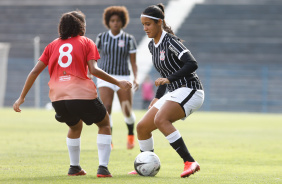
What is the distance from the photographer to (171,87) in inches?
262

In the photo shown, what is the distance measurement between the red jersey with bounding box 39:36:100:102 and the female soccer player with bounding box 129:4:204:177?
32.1 inches

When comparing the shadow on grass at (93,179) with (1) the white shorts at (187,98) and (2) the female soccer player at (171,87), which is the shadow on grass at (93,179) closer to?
(2) the female soccer player at (171,87)

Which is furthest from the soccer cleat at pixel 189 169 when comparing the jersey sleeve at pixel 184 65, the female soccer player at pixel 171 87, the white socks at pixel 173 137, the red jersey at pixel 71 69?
the red jersey at pixel 71 69

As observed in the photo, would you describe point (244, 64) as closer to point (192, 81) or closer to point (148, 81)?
point (148, 81)

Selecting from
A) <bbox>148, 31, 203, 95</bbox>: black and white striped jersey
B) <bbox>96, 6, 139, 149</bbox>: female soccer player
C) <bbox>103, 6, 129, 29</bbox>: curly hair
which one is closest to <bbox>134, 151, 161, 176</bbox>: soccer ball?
<bbox>148, 31, 203, 95</bbox>: black and white striped jersey

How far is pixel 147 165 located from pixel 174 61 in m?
1.24

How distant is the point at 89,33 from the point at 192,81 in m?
27.5

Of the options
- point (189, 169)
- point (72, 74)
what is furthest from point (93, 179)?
point (72, 74)

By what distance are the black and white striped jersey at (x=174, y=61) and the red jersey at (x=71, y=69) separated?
83 centimetres

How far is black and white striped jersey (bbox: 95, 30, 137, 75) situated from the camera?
33.6 ft

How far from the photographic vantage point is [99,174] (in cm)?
622

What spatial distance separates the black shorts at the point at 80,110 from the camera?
600cm

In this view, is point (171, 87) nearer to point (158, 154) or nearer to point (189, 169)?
point (189, 169)

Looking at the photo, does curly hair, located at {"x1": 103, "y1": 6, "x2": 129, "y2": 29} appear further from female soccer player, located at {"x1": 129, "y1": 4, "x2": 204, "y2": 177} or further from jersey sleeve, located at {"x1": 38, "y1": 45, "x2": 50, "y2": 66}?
jersey sleeve, located at {"x1": 38, "y1": 45, "x2": 50, "y2": 66}
